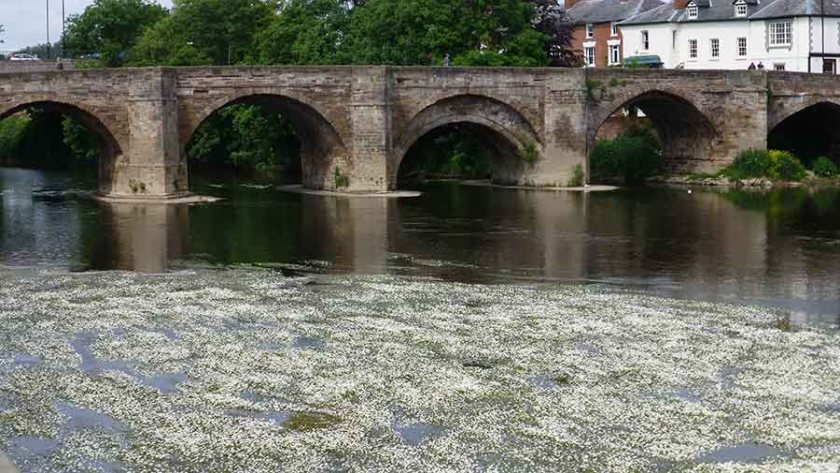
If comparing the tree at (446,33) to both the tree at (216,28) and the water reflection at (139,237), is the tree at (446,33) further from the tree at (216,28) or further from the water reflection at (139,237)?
the tree at (216,28)

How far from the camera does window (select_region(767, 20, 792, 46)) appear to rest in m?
65.9

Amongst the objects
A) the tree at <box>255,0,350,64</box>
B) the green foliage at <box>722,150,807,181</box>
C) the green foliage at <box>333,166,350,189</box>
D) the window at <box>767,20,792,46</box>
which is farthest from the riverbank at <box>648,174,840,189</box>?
the tree at <box>255,0,350,64</box>

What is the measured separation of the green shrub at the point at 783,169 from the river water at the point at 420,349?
17852 millimetres

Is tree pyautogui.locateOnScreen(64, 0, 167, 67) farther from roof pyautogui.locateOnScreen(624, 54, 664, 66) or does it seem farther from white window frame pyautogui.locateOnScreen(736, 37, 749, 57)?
white window frame pyautogui.locateOnScreen(736, 37, 749, 57)

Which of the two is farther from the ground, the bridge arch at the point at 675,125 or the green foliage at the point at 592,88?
the green foliage at the point at 592,88

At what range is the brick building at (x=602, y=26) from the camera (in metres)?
75.2

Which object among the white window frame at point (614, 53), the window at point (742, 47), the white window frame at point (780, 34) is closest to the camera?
the white window frame at point (780, 34)

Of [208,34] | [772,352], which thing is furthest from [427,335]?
[208,34]

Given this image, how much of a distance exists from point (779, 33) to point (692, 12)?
569 centimetres

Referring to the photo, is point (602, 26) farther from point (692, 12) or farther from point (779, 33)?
point (779, 33)

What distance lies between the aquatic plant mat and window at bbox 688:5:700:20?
1945 inches

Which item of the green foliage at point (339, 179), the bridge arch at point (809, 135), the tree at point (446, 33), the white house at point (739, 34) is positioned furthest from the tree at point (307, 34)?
the bridge arch at point (809, 135)

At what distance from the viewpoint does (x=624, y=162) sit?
183ft

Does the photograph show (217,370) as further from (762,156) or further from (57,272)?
(762,156)
